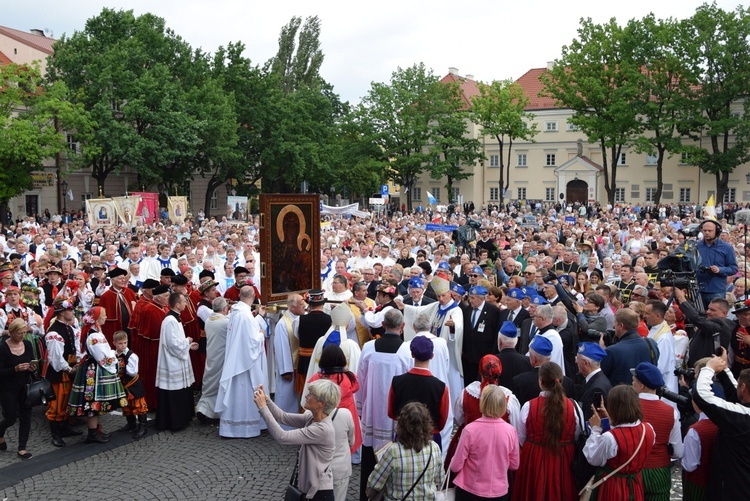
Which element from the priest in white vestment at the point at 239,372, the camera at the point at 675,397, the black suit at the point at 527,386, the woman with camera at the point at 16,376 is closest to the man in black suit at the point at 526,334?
the black suit at the point at 527,386

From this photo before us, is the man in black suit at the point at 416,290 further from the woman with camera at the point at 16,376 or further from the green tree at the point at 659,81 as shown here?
the green tree at the point at 659,81

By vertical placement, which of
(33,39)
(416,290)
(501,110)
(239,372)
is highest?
(33,39)

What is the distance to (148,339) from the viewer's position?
30.6 feet

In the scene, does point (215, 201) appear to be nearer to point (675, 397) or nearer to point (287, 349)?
point (287, 349)

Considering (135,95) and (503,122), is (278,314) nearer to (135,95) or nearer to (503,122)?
(135,95)

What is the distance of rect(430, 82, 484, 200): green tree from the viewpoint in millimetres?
59062

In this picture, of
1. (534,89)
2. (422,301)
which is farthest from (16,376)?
(534,89)

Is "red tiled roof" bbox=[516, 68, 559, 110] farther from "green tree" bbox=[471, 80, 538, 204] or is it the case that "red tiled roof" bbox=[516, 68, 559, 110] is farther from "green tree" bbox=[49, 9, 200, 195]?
"green tree" bbox=[49, 9, 200, 195]

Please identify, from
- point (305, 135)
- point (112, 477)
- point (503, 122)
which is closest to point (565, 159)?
point (503, 122)

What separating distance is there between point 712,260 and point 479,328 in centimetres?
361

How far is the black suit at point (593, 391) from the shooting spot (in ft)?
17.9

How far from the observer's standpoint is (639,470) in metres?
4.91

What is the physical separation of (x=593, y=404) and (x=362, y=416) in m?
2.34

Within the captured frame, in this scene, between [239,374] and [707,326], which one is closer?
[707,326]
